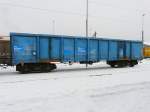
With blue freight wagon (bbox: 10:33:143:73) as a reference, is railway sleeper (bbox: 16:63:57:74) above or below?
below

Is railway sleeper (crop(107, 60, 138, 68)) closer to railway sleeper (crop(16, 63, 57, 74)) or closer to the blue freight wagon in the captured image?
the blue freight wagon

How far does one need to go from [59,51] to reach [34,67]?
261 centimetres

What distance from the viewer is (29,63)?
22203mm

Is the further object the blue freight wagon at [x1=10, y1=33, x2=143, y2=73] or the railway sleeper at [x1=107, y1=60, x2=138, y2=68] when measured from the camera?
the railway sleeper at [x1=107, y1=60, x2=138, y2=68]

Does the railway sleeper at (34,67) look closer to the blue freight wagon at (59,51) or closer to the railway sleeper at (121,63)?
the blue freight wagon at (59,51)

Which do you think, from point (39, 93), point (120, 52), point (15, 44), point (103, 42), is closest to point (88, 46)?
point (103, 42)

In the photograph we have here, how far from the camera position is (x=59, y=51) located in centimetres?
2378

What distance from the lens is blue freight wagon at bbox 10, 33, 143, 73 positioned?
21766 mm

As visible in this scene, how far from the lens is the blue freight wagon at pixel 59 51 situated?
21766mm

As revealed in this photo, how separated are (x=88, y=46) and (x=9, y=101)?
1691 cm

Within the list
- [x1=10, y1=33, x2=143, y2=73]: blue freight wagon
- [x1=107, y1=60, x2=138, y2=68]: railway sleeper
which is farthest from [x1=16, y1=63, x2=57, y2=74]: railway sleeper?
[x1=107, y1=60, x2=138, y2=68]: railway sleeper

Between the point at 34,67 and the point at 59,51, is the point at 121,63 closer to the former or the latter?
the point at 59,51

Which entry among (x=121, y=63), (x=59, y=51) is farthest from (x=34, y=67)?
(x=121, y=63)

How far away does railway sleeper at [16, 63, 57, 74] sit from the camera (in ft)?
71.5
